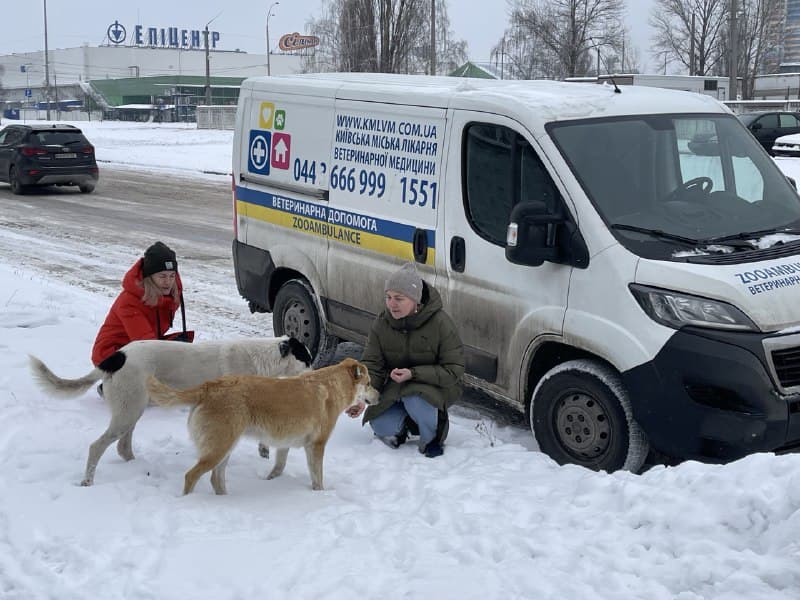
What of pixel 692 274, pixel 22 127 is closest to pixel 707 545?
pixel 692 274

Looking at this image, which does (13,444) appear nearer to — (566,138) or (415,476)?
(415,476)

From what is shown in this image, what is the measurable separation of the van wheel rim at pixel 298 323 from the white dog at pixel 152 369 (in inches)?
66.4

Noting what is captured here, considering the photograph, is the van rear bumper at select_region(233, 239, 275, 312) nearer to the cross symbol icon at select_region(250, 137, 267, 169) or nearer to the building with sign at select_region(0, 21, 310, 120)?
the cross symbol icon at select_region(250, 137, 267, 169)

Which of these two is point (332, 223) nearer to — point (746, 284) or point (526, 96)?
point (526, 96)

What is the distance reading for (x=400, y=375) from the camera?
5883 mm

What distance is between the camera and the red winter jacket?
264 inches

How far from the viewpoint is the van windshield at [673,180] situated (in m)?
5.55

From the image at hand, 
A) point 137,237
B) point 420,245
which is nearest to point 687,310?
point 420,245

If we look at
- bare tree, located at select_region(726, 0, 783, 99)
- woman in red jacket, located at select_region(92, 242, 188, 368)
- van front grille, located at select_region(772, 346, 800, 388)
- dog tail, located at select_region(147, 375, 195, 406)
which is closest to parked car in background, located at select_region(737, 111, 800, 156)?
woman in red jacket, located at select_region(92, 242, 188, 368)

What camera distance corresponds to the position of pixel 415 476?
5441 mm

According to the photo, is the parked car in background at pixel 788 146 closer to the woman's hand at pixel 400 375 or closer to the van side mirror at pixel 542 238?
the van side mirror at pixel 542 238

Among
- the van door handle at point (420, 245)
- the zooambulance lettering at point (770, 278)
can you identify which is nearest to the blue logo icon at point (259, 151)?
the van door handle at point (420, 245)

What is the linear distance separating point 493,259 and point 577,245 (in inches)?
26.9

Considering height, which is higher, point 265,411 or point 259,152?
point 259,152
